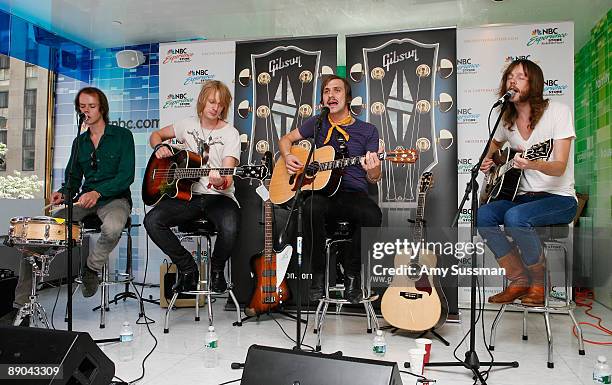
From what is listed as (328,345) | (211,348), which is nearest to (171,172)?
(211,348)

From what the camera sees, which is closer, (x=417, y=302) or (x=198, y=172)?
(x=417, y=302)

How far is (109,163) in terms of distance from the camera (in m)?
3.56

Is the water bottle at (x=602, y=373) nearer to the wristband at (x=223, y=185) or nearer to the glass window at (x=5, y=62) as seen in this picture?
the wristband at (x=223, y=185)

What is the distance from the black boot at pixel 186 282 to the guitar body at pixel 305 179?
74 centimetres

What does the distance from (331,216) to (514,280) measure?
3.70 feet

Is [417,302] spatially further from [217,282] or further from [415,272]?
[217,282]

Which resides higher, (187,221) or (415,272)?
(187,221)

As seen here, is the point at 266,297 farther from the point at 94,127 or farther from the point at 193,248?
the point at 94,127

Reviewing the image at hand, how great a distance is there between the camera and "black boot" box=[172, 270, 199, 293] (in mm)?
3291

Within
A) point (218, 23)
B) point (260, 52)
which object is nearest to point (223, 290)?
point (260, 52)

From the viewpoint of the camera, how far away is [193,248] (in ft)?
15.5

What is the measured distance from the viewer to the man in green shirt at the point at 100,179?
10.8 feet

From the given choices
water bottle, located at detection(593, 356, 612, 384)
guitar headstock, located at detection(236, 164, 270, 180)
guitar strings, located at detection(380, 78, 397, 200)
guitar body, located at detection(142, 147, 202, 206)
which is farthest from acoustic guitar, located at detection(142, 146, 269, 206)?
water bottle, located at detection(593, 356, 612, 384)

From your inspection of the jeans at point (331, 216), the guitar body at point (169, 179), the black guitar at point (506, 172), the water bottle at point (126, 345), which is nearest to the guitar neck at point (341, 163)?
the jeans at point (331, 216)
